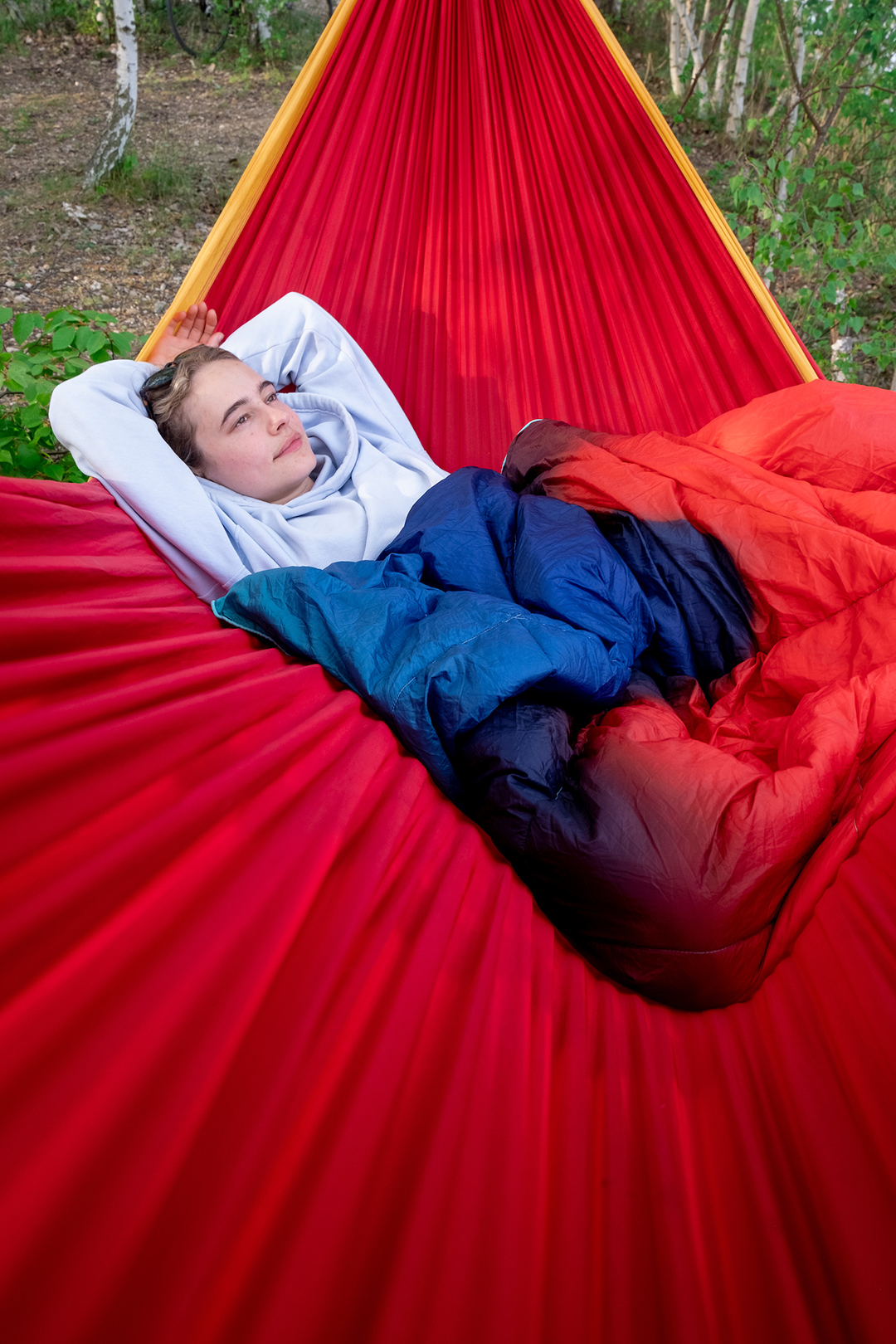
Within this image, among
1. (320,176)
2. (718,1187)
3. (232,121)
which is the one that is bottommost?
(718,1187)

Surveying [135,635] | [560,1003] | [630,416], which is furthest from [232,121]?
[560,1003]

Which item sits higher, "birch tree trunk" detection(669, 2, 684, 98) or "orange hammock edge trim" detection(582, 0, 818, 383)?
"birch tree trunk" detection(669, 2, 684, 98)

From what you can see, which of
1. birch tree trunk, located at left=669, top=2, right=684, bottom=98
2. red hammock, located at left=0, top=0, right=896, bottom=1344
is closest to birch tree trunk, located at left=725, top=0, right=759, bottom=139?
birch tree trunk, located at left=669, top=2, right=684, bottom=98

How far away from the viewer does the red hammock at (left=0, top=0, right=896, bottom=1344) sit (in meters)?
0.43

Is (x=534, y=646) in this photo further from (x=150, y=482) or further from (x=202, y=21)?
(x=202, y=21)

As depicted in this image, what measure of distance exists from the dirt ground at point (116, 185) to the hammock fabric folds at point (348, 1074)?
284 cm

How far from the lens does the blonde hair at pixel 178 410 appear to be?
1.20 m

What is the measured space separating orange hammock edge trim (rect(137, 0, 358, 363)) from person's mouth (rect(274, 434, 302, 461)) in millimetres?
311

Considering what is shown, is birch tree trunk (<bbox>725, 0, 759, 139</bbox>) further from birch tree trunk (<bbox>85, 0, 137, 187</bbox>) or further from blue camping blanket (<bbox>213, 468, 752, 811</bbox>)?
blue camping blanket (<bbox>213, 468, 752, 811</bbox>)

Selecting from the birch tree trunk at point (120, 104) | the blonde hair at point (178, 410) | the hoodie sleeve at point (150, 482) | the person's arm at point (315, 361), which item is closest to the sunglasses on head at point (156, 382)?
the blonde hair at point (178, 410)

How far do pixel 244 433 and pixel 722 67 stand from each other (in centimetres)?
492

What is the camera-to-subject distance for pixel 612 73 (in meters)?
1.64

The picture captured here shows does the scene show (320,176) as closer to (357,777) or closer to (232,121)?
(357,777)

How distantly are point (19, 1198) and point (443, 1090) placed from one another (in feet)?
0.82
